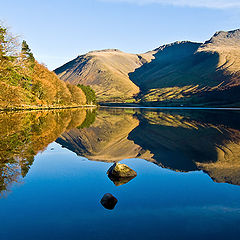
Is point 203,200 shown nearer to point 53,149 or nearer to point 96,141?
point 53,149

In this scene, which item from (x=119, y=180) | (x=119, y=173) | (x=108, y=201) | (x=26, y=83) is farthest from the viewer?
(x=26, y=83)

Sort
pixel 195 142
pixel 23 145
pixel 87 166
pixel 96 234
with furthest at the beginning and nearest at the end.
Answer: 1. pixel 195 142
2. pixel 23 145
3. pixel 87 166
4. pixel 96 234

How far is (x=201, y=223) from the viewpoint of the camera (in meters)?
9.51

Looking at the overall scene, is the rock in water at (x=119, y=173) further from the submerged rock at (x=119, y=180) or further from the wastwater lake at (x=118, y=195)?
the wastwater lake at (x=118, y=195)

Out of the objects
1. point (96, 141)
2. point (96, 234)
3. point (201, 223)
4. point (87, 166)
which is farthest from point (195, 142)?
point (96, 234)

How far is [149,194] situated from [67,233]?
5.14 m

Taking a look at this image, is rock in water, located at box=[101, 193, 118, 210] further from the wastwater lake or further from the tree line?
the tree line

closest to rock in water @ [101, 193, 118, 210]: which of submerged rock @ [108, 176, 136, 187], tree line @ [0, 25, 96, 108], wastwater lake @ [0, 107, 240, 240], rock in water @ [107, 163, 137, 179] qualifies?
wastwater lake @ [0, 107, 240, 240]

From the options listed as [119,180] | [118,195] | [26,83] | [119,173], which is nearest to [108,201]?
[118,195]

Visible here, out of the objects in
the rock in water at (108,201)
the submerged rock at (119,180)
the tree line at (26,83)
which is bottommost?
the submerged rock at (119,180)

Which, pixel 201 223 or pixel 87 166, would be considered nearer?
pixel 201 223

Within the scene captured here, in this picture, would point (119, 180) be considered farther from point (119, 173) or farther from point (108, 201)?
point (108, 201)

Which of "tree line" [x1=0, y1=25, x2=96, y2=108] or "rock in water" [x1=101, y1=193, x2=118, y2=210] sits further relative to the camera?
"tree line" [x1=0, y1=25, x2=96, y2=108]

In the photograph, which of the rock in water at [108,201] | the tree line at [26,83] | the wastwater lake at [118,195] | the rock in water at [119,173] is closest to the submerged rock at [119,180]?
the wastwater lake at [118,195]
